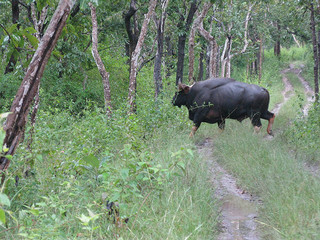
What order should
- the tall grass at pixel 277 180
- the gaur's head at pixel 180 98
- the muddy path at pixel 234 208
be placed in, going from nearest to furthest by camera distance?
the tall grass at pixel 277 180, the muddy path at pixel 234 208, the gaur's head at pixel 180 98

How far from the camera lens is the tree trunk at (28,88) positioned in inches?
144

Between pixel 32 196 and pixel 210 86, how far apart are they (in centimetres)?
664

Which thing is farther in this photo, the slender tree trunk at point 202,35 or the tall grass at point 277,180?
the slender tree trunk at point 202,35

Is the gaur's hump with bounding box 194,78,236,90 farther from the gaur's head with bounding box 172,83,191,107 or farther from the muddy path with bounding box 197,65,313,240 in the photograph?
the muddy path with bounding box 197,65,313,240

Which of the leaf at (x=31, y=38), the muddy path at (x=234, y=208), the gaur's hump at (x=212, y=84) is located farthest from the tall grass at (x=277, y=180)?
the leaf at (x=31, y=38)

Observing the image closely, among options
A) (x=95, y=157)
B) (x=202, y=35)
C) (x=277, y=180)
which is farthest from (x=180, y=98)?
(x=202, y=35)

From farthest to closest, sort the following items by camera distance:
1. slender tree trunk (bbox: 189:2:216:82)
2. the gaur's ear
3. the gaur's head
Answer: slender tree trunk (bbox: 189:2:216:82) < the gaur's head < the gaur's ear

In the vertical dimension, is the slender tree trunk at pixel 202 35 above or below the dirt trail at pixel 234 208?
above

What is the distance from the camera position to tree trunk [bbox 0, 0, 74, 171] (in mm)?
3648

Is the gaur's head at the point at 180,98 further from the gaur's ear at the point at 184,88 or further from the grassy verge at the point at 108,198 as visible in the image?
the grassy verge at the point at 108,198

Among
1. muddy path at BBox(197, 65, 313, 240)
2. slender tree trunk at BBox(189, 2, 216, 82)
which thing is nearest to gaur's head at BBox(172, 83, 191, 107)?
slender tree trunk at BBox(189, 2, 216, 82)

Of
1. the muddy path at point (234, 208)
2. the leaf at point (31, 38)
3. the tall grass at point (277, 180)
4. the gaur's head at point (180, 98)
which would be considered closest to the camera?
the leaf at point (31, 38)

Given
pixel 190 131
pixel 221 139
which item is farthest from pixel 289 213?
pixel 190 131

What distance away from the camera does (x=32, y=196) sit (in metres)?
4.39
